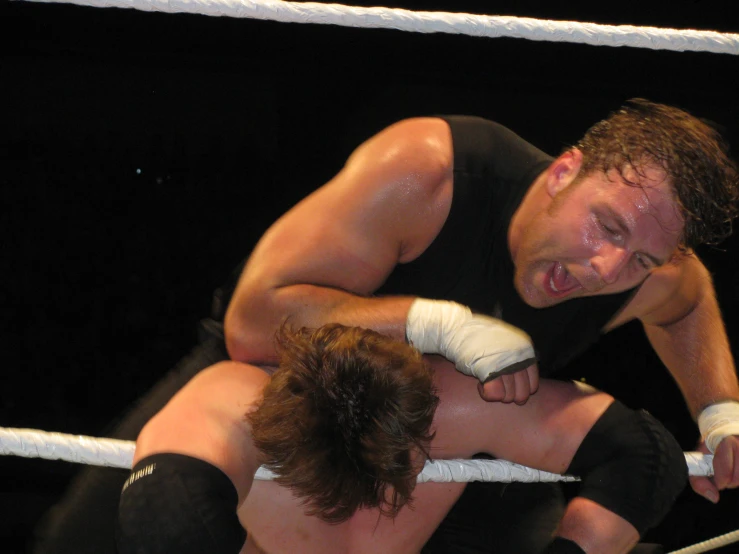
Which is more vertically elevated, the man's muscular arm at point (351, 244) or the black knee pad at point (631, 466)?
the man's muscular arm at point (351, 244)

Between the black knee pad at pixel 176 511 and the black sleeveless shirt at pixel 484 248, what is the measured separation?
1.57ft

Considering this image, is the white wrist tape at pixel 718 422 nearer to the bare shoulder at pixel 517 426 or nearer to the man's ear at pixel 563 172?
the bare shoulder at pixel 517 426

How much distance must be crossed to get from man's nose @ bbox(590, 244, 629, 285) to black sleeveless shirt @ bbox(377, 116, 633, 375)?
0.15 meters

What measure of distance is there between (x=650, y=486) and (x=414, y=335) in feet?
1.23

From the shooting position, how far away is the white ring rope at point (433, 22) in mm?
837

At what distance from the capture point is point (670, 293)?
4.14ft

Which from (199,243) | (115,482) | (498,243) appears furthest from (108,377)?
(498,243)

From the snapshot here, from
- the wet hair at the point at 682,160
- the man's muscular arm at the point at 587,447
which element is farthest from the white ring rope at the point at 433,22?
the man's muscular arm at the point at 587,447

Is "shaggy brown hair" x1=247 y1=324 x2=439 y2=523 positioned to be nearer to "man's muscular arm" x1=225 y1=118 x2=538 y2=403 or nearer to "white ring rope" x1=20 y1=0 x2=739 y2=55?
"man's muscular arm" x1=225 y1=118 x2=538 y2=403

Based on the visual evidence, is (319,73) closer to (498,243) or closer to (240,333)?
(498,243)

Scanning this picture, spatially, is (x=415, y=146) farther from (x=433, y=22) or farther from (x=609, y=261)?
(x=609, y=261)

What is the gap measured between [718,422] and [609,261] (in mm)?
357

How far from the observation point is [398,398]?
0.85 m

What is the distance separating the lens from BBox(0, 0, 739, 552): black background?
1.73 meters
